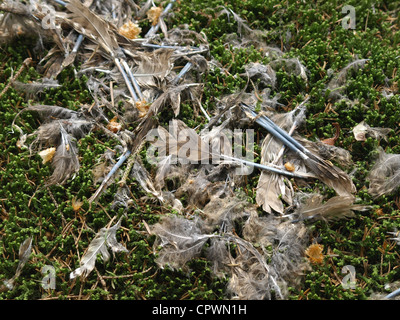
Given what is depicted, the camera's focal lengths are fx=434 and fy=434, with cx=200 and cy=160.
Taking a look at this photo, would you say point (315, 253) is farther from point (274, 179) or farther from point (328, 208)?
point (274, 179)

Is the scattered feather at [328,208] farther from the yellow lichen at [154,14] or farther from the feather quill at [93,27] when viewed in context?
the yellow lichen at [154,14]

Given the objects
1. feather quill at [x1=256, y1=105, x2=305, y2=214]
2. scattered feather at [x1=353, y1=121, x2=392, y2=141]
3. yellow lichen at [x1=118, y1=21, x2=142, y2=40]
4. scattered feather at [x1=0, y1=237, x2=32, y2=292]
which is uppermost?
yellow lichen at [x1=118, y1=21, x2=142, y2=40]

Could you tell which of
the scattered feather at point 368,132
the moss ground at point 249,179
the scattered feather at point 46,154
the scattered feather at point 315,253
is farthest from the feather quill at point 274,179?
the scattered feather at point 46,154

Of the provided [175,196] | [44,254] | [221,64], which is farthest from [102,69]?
[44,254]

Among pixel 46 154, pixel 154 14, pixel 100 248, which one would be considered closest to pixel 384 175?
pixel 100 248

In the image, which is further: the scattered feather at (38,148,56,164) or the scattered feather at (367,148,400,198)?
the scattered feather at (38,148,56,164)

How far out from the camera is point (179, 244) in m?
3.05

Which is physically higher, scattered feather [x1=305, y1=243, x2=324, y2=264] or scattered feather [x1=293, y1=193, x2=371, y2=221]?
scattered feather [x1=293, y1=193, x2=371, y2=221]

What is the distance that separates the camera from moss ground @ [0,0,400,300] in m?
3.06

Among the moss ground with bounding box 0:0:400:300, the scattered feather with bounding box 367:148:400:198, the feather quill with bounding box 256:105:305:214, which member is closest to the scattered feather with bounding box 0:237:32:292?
the moss ground with bounding box 0:0:400:300

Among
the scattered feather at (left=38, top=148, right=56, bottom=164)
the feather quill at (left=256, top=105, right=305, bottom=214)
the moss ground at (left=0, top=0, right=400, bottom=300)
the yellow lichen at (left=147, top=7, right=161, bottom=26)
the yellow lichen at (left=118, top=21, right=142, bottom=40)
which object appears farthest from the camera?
the yellow lichen at (left=147, top=7, right=161, bottom=26)

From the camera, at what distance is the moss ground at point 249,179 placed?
306 centimetres

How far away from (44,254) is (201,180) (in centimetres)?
128

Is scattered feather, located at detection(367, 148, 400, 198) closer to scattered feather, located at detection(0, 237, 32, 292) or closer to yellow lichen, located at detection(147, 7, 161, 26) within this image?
yellow lichen, located at detection(147, 7, 161, 26)
